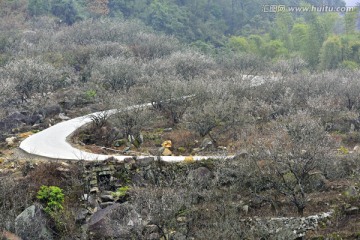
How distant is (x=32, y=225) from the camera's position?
2373 centimetres

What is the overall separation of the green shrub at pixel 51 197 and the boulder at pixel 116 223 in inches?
94.5

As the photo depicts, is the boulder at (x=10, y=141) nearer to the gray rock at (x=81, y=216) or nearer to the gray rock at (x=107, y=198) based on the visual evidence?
the gray rock at (x=107, y=198)

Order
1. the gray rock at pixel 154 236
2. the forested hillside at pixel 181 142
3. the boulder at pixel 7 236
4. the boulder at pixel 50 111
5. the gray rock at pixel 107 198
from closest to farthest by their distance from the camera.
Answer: the boulder at pixel 7 236
the gray rock at pixel 154 236
the forested hillside at pixel 181 142
the gray rock at pixel 107 198
the boulder at pixel 50 111

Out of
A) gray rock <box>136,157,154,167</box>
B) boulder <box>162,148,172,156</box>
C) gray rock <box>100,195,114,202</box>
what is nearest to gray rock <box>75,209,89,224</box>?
gray rock <box>100,195,114,202</box>

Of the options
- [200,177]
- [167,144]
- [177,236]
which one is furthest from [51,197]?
[167,144]

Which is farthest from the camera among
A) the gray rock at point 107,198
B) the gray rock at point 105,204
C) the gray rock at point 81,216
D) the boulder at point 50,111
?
the boulder at point 50,111

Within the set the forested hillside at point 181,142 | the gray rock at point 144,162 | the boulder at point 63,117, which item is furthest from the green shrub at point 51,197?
the boulder at point 63,117

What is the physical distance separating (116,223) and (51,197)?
209 inches

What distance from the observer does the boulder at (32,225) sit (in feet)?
77.2

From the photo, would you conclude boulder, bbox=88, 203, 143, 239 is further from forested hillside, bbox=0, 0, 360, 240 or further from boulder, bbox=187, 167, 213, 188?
boulder, bbox=187, 167, 213, 188

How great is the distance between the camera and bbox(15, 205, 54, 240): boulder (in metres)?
23.5

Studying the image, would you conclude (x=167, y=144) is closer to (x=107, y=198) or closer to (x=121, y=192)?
(x=121, y=192)

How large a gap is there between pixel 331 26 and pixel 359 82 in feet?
112

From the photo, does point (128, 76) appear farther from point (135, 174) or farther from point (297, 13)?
point (297, 13)
